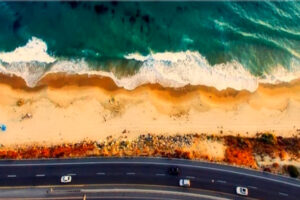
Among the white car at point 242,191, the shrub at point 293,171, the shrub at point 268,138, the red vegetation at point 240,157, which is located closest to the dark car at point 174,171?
the red vegetation at point 240,157

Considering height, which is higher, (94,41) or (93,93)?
(94,41)

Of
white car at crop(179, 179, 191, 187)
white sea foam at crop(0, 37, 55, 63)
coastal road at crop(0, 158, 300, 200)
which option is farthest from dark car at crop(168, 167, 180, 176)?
white sea foam at crop(0, 37, 55, 63)

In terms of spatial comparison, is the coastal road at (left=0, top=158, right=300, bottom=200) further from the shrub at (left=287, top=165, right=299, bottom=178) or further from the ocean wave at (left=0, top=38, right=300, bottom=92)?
the ocean wave at (left=0, top=38, right=300, bottom=92)

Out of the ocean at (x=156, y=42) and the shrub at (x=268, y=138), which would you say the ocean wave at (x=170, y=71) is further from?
the shrub at (x=268, y=138)

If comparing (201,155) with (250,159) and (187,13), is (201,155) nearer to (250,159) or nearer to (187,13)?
(250,159)

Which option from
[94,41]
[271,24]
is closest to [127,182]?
[94,41]

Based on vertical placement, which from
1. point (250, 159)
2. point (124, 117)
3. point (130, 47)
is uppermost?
point (130, 47)

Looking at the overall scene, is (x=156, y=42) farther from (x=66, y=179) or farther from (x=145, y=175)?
(x=66, y=179)
